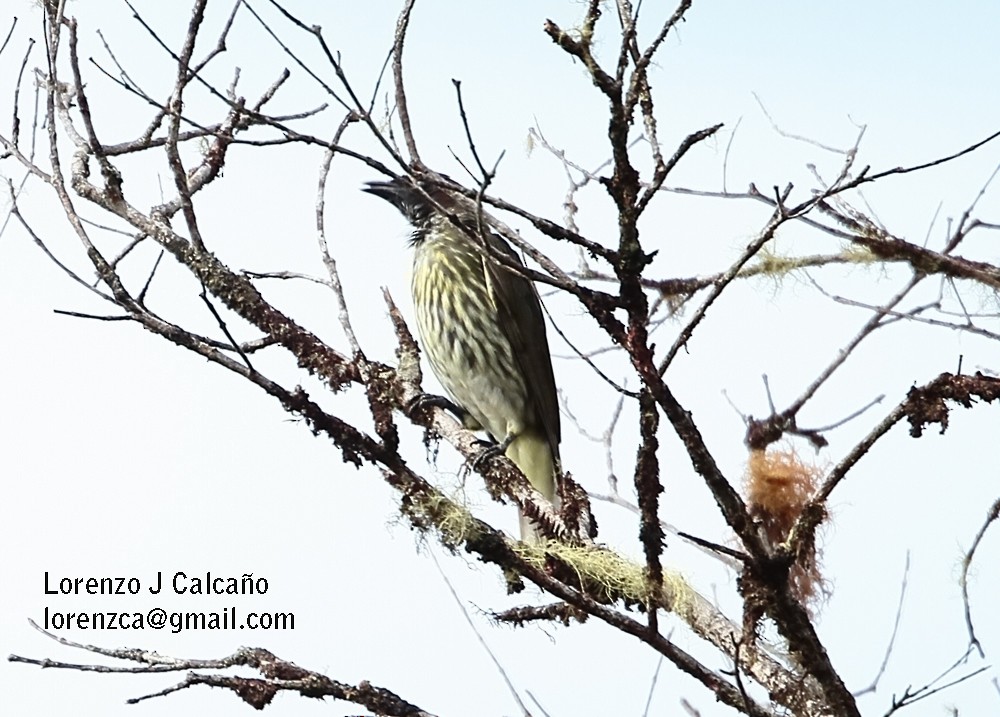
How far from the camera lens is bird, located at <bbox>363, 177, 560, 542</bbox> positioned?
515 centimetres

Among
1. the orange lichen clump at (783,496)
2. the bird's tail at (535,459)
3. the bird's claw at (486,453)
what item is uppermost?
the bird's tail at (535,459)

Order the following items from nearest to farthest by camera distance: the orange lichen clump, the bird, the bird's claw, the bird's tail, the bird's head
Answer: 1. the orange lichen clump
2. the bird's claw
3. the bird's tail
4. the bird
5. the bird's head

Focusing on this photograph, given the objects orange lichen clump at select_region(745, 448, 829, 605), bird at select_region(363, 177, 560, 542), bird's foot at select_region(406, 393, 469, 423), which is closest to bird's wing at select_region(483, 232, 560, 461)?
bird at select_region(363, 177, 560, 542)

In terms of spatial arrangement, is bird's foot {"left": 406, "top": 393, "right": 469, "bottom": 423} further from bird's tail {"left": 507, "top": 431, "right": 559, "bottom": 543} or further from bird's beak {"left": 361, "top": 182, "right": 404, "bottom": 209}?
bird's beak {"left": 361, "top": 182, "right": 404, "bottom": 209}

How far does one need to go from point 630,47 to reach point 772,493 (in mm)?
1351

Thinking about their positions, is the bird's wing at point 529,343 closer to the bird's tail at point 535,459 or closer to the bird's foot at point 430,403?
the bird's tail at point 535,459

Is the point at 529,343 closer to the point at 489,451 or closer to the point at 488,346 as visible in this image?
the point at 488,346

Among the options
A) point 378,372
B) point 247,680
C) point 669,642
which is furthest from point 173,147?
point 669,642

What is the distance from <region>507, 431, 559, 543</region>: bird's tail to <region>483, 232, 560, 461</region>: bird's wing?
0.04m

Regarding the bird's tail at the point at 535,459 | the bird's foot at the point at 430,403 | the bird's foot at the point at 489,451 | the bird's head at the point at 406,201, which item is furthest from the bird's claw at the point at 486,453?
the bird's head at the point at 406,201

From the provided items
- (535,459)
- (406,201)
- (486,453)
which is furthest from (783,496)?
(406,201)

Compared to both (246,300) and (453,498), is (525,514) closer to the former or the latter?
(453,498)

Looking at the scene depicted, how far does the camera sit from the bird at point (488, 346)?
16.9 ft

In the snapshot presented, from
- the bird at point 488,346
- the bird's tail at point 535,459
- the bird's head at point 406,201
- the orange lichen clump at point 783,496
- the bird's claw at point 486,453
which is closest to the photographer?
the orange lichen clump at point 783,496
